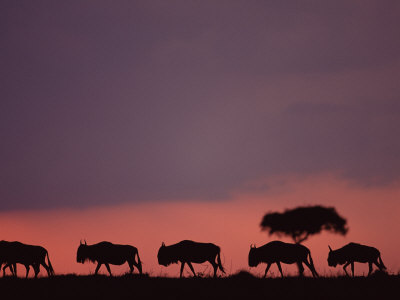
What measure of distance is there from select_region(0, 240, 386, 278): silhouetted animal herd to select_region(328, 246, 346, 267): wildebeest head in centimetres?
17

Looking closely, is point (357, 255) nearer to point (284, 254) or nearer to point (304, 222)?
point (284, 254)

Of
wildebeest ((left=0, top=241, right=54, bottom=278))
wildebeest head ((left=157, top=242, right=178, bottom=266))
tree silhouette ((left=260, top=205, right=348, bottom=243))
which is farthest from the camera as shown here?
tree silhouette ((left=260, top=205, right=348, bottom=243))

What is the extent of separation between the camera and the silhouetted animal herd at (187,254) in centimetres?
2669

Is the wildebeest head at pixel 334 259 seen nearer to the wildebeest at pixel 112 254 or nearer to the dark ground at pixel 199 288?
the dark ground at pixel 199 288

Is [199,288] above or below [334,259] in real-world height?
below

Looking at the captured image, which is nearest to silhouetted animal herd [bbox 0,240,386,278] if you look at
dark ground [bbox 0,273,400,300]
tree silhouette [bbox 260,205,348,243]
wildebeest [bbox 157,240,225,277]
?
wildebeest [bbox 157,240,225,277]

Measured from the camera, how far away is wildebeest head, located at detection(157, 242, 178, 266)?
90.4 ft

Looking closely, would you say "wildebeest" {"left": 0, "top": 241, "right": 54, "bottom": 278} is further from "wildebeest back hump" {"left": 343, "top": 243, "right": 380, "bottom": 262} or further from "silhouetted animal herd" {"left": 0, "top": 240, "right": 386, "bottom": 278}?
"wildebeest back hump" {"left": 343, "top": 243, "right": 380, "bottom": 262}

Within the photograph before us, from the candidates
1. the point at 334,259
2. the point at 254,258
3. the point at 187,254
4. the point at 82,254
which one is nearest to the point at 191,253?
the point at 187,254

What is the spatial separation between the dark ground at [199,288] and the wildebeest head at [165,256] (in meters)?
5.76

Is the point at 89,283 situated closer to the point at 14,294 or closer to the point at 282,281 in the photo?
the point at 14,294

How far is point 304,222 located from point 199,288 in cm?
3898

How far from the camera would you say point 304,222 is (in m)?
55.6

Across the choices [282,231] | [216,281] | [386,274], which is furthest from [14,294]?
[282,231]
